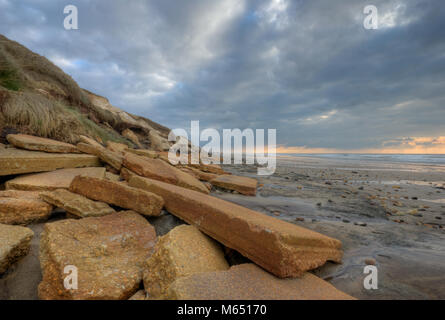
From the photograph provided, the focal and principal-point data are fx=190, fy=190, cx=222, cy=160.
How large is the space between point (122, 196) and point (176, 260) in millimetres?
1085

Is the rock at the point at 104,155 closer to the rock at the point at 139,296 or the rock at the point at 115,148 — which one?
the rock at the point at 115,148

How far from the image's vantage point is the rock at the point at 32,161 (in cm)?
223

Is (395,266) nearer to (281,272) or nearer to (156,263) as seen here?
(281,272)

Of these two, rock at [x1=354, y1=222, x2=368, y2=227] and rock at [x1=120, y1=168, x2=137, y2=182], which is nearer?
rock at [x1=354, y1=222, x2=368, y2=227]

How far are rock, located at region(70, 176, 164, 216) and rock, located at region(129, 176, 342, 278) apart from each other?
220 millimetres


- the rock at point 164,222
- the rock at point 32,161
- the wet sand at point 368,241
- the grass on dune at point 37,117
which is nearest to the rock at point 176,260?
the rock at point 164,222

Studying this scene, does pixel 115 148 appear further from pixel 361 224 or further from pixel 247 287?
pixel 361 224

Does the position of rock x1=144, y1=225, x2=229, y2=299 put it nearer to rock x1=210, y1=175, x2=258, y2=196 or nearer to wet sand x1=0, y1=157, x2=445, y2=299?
wet sand x1=0, y1=157, x2=445, y2=299

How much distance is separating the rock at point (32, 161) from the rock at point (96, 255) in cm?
152

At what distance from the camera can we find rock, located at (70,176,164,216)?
190cm

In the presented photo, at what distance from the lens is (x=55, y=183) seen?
7.27 ft

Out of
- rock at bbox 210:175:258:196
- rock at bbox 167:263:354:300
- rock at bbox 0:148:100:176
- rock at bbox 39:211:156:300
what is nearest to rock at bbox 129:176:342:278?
rock at bbox 167:263:354:300

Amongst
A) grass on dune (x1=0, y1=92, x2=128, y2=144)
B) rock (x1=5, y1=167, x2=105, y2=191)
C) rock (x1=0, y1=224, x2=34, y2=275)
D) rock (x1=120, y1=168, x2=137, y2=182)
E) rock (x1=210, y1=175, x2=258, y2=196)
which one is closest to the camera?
rock (x1=0, y1=224, x2=34, y2=275)
